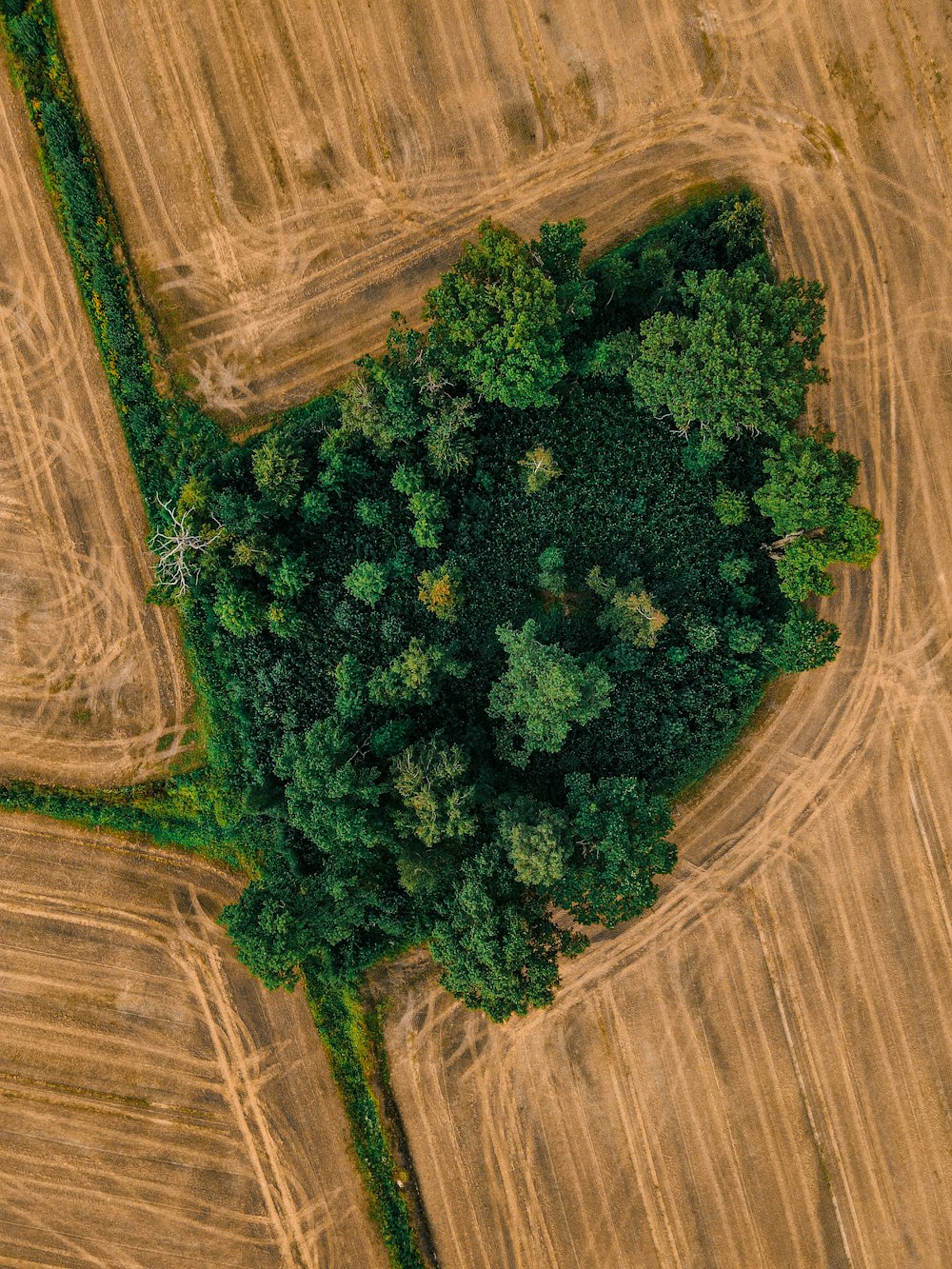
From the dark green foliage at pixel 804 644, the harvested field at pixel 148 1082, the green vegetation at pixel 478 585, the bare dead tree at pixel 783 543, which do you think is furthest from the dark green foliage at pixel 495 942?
the bare dead tree at pixel 783 543

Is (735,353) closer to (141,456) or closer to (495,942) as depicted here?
(495,942)

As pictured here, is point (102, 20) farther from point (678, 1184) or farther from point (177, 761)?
point (678, 1184)

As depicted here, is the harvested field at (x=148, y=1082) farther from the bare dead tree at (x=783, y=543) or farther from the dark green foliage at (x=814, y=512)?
the dark green foliage at (x=814, y=512)

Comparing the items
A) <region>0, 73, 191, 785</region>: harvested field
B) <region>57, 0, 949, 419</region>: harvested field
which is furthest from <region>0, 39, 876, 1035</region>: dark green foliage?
<region>57, 0, 949, 419</region>: harvested field

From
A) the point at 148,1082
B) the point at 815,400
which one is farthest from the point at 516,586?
the point at 148,1082

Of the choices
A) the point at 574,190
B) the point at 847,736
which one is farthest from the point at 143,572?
the point at 847,736

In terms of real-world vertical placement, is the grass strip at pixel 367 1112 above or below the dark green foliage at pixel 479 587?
below
